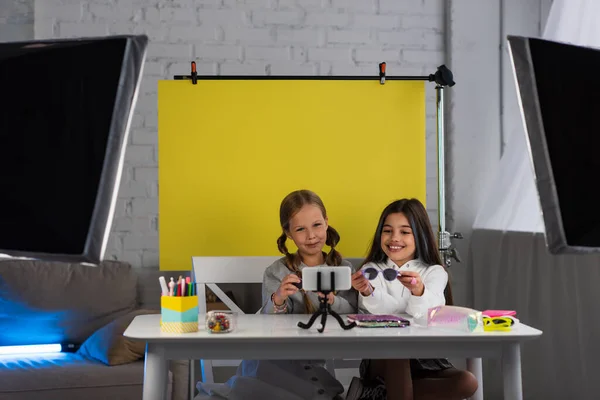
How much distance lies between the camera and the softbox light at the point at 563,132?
1.11 m

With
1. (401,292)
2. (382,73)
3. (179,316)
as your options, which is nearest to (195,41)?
(382,73)

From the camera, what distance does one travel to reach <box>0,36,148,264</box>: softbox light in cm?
106

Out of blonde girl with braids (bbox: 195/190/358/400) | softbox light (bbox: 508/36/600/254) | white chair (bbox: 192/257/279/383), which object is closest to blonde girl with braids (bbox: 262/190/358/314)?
blonde girl with braids (bbox: 195/190/358/400)

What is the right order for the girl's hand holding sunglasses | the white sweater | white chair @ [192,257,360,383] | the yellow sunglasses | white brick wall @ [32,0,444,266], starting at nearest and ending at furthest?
the yellow sunglasses
the girl's hand holding sunglasses
the white sweater
white chair @ [192,257,360,383]
white brick wall @ [32,0,444,266]

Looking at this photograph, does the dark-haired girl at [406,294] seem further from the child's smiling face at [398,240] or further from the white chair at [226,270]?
the white chair at [226,270]

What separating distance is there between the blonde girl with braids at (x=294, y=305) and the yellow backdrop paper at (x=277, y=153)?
0.30 meters

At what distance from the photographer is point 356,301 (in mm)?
2475

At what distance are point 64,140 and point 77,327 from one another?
7.55 ft

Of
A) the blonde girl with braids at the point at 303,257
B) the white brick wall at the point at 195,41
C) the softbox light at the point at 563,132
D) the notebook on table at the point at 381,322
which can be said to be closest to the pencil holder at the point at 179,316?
the notebook on table at the point at 381,322

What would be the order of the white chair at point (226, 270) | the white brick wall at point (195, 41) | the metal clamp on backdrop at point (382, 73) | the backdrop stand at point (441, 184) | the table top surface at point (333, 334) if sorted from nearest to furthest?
the table top surface at point (333, 334), the white chair at point (226, 270), the metal clamp on backdrop at point (382, 73), the backdrop stand at point (441, 184), the white brick wall at point (195, 41)

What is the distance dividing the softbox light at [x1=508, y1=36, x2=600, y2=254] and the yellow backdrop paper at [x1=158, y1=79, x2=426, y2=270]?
1779 millimetres

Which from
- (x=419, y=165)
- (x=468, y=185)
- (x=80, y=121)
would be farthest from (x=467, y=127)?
(x=80, y=121)

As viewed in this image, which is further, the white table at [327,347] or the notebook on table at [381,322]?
the notebook on table at [381,322]

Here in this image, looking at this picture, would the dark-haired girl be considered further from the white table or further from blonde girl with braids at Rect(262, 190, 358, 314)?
the white table
